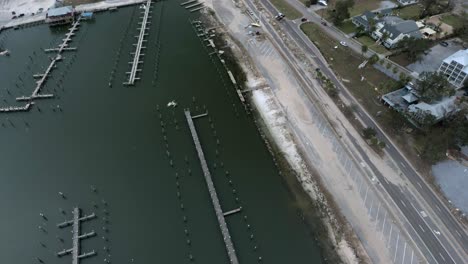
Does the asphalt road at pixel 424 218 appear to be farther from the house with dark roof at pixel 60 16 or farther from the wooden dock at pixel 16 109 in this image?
the house with dark roof at pixel 60 16

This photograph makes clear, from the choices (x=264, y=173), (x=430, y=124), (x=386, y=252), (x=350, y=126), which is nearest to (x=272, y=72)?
(x=350, y=126)

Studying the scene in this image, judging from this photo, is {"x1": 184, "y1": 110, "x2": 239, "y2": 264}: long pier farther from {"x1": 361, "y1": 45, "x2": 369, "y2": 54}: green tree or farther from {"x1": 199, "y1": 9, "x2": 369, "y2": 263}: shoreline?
{"x1": 361, "y1": 45, "x2": 369, "y2": 54}: green tree

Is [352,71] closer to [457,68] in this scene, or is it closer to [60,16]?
[457,68]

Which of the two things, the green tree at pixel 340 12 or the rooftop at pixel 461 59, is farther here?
the green tree at pixel 340 12

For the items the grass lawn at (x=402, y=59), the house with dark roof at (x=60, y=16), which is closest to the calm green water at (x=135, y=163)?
the house with dark roof at (x=60, y=16)

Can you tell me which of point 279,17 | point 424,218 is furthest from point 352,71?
point 424,218

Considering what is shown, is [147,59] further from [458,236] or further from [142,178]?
[458,236]
